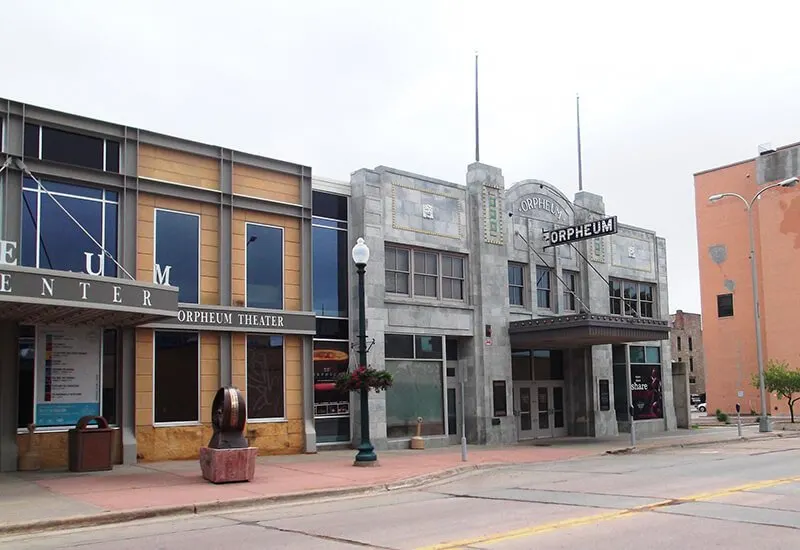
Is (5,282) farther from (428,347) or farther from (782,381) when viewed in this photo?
(782,381)

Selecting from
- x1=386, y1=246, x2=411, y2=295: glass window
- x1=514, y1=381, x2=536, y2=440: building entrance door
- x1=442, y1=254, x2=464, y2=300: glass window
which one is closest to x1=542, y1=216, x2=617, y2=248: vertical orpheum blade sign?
x1=442, y1=254, x2=464, y2=300: glass window

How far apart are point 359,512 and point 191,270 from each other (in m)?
9.92

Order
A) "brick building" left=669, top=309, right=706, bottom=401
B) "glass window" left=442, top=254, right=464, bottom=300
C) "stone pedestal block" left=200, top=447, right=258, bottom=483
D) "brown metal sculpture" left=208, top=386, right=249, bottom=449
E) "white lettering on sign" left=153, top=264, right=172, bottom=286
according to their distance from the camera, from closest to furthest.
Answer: "stone pedestal block" left=200, top=447, right=258, bottom=483 → "brown metal sculpture" left=208, top=386, right=249, bottom=449 → "white lettering on sign" left=153, top=264, right=172, bottom=286 → "glass window" left=442, top=254, right=464, bottom=300 → "brick building" left=669, top=309, right=706, bottom=401

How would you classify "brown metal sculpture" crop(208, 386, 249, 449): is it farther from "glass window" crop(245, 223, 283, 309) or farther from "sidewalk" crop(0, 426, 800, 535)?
"glass window" crop(245, 223, 283, 309)

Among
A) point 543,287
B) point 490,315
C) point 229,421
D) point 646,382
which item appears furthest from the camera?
point 646,382

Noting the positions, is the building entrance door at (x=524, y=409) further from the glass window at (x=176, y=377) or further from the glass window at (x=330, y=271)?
the glass window at (x=176, y=377)

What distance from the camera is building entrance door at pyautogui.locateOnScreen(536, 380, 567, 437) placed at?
30.0 metres

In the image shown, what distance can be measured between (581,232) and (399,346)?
26.7ft

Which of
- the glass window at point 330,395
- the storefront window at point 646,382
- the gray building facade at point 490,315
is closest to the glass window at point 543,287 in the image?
the gray building facade at point 490,315

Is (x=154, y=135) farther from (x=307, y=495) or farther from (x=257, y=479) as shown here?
(x=307, y=495)

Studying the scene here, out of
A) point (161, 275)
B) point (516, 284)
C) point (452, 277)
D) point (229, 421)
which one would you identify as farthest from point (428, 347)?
point (229, 421)

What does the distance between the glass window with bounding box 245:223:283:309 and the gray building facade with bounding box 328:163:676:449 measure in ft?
8.69

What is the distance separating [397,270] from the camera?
2523cm

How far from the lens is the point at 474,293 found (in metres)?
27.2
